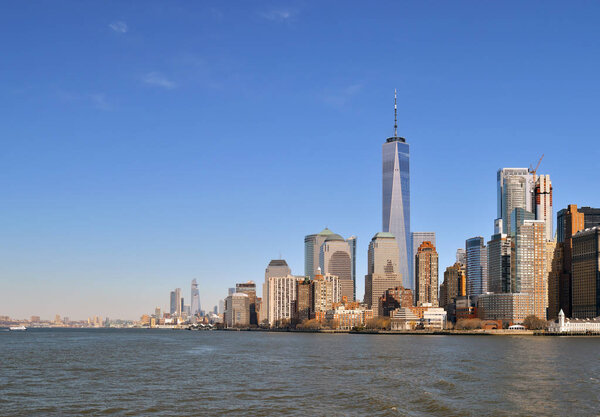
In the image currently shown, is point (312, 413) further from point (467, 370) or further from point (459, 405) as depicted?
point (467, 370)

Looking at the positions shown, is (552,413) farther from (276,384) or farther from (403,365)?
(403,365)

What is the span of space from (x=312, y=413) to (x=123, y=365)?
52.8 m

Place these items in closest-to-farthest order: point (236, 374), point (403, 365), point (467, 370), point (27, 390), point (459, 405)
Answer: point (459, 405) < point (27, 390) < point (236, 374) < point (467, 370) < point (403, 365)

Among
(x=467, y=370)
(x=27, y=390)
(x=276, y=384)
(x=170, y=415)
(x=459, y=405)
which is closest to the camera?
(x=170, y=415)

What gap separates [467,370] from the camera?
3725 inches

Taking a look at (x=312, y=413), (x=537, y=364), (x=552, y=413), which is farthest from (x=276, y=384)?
(x=537, y=364)

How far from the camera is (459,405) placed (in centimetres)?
6094

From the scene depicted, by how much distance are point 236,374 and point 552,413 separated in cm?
4117

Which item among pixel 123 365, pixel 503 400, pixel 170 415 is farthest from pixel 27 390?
pixel 503 400

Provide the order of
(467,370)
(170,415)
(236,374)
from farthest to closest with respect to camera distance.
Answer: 1. (467,370)
2. (236,374)
3. (170,415)

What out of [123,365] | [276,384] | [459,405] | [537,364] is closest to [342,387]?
[276,384]

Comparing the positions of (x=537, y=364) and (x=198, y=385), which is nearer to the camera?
(x=198, y=385)

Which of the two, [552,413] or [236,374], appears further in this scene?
[236,374]

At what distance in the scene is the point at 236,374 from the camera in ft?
282
